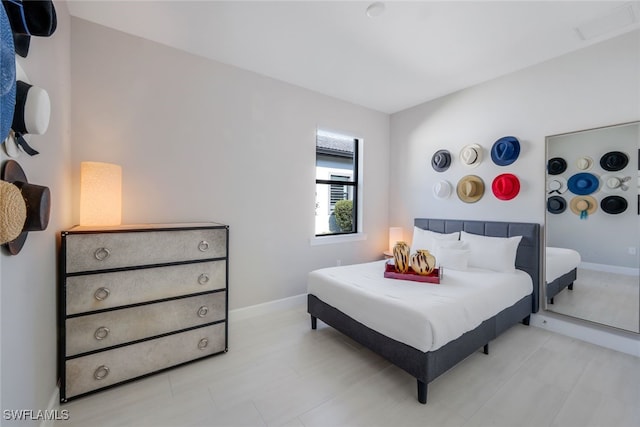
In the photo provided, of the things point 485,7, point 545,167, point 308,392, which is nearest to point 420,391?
point 308,392

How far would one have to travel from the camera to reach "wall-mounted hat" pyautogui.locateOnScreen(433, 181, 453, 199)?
3.51 metres

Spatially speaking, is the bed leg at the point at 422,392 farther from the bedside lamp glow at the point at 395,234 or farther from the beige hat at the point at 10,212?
the bedside lamp glow at the point at 395,234

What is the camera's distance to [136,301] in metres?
1.86

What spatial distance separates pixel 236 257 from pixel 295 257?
77 centimetres

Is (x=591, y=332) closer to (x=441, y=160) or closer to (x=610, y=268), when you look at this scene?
(x=610, y=268)

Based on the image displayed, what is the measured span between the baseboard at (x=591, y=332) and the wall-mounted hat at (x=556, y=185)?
127 cm

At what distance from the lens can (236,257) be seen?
287 centimetres

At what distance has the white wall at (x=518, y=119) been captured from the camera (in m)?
2.35

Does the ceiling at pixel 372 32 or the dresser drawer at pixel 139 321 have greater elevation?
the ceiling at pixel 372 32

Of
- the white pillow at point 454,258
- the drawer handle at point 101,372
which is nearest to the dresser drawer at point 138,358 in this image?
the drawer handle at point 101,372

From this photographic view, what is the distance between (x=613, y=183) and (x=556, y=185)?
0.39 m

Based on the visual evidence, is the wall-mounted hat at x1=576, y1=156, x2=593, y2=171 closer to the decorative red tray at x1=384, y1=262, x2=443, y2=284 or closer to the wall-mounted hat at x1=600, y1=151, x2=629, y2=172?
the wall-mounted hat at x1=600, y1=151, x2=629, y2=172

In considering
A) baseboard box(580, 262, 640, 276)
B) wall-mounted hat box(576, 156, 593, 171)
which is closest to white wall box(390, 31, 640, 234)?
wall-mounted hat box(576, 156, 593, 171)

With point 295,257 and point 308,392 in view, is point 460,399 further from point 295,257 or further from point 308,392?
point 295,257
